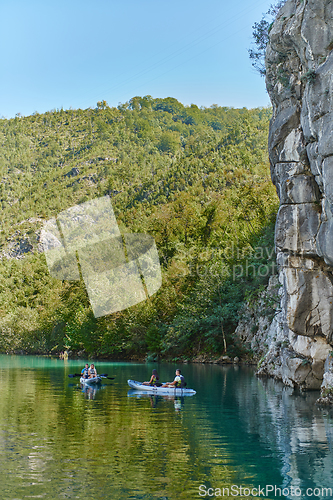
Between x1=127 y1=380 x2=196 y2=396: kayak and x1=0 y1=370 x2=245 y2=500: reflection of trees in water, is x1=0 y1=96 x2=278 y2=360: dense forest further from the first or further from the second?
x1=0 y1=370 x2=245 y2=500: reflection of trees in water

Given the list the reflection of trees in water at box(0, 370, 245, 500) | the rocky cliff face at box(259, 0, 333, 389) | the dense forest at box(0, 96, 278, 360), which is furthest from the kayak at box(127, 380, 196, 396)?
the dense forest at box(0, 96, 278, 360)

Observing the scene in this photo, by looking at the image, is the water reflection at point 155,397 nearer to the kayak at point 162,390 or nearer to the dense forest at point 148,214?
the kayak at point 162,390

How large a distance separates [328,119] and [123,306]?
1666 inches

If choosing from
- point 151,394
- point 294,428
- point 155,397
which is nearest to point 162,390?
point 155,397

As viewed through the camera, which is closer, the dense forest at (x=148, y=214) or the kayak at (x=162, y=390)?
the kayak at (x=162, y=390)

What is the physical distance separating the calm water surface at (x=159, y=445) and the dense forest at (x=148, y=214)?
13.5m

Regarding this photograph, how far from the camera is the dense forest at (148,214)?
48.6 metres

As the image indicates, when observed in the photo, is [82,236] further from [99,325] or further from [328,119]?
[328,119]

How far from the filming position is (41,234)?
112062mm

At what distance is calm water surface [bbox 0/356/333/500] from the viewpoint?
9.76 m

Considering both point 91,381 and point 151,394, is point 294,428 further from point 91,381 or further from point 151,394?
point 91,381

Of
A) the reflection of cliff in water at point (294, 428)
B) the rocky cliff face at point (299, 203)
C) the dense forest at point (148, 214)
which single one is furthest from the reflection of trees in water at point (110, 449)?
the dense forest at point (148, 214)

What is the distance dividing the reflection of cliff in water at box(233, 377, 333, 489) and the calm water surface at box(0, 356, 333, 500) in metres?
0.03

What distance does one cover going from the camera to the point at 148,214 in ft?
277
